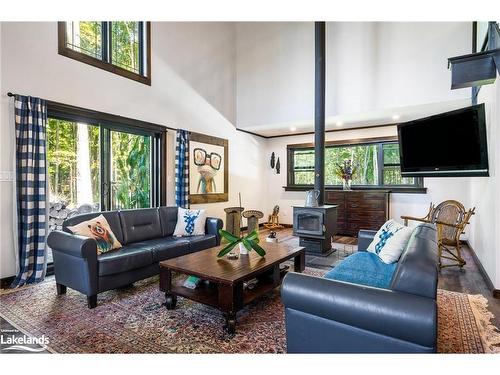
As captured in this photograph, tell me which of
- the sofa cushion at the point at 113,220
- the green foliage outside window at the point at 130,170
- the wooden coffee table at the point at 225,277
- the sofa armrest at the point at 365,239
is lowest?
the wooden coffee table at the point at 225,277

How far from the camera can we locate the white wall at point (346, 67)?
15.2 feet

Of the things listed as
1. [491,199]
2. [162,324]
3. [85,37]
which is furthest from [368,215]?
[85,37]

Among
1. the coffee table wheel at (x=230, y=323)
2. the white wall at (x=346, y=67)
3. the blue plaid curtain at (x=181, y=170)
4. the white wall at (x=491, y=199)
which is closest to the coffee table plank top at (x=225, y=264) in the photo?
the coffee table wheel at (x=230, y=323)

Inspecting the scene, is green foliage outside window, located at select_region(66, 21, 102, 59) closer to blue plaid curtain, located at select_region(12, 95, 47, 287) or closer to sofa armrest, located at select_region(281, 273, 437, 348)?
blue plaid curtain, located at select_region(12, 95, 47, 287)

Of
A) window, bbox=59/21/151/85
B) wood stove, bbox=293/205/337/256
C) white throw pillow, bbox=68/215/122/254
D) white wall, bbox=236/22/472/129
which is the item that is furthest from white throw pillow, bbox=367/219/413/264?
window, bbox=59/21/151/85

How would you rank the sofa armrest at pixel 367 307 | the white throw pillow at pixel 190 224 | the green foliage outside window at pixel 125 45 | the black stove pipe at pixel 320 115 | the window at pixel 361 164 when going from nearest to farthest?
1. the sofa armrest at pixel 367 307
2. the white throw pillow at pixel 190 224
3. the green foliage outside window at pixel 125 45
4. the black stove pipe at pixel 320 115
5. the window at pixel 361 164

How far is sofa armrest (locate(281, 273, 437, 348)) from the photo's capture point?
1.23 m

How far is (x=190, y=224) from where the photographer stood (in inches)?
158

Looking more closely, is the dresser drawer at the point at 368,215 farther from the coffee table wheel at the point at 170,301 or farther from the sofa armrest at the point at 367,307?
the sofa armrest at the point at 367,307

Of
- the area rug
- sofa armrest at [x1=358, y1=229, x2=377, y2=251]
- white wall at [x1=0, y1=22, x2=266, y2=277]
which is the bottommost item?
the area rug

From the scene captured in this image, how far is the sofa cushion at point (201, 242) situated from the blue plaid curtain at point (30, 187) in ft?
5.61

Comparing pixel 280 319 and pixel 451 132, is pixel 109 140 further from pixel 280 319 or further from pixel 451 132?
pixel 451 132

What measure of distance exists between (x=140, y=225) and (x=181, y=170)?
1646 mm

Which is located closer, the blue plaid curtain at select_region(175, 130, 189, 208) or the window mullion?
the window mullion
